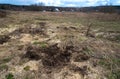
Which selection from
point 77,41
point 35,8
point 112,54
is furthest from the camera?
point 35,8

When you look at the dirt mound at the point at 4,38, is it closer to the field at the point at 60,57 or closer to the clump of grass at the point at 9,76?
the field at the point at 60,57

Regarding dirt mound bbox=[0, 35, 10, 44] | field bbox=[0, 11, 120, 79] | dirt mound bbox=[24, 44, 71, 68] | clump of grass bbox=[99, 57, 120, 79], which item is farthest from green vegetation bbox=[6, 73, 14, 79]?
dirt mound bbox=[0, 35, 10, 44]

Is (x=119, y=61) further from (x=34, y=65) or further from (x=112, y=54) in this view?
(x=34, y=65)

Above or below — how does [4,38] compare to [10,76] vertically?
above

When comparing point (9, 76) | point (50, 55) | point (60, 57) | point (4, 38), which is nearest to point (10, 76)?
point (9, 76)

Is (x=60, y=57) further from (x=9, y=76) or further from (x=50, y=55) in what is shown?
(x=9, y=76)

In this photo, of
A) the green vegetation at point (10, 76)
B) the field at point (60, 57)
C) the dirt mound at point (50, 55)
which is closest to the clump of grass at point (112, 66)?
the field at point (60, 57)

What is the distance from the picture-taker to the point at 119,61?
6.08m

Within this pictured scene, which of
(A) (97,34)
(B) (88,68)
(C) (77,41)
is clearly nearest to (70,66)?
(B) (88,68)

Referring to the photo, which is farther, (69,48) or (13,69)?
(69,48)

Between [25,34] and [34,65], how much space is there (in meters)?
3.63

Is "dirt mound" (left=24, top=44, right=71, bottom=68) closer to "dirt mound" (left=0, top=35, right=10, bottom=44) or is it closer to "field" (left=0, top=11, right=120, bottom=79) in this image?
"field" (left=0, top=11, right=120, bottom=79)

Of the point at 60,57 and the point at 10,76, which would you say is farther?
the point at 60,57

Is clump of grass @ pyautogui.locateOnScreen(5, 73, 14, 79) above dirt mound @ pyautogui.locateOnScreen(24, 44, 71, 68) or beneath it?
beneath
